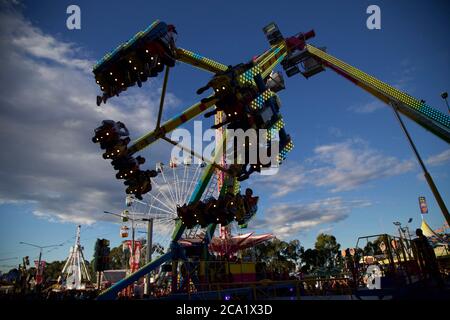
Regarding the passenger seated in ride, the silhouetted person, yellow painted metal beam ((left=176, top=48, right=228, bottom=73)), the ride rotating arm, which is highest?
yellow painted metal beam ((left=176, top=48, right=228, bottom=73))

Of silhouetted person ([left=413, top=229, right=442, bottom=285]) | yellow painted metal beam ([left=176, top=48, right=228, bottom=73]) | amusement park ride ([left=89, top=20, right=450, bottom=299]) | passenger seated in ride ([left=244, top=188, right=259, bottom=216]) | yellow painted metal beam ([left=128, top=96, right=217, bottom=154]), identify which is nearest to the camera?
silhouetted person ([left=413, top=229, right=442, bottom=285])

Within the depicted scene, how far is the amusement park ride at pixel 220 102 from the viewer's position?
44.1 feet

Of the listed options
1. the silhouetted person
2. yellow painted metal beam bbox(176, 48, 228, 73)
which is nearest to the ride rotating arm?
the silhouetted person

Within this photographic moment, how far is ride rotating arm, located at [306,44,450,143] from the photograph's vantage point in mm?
14146

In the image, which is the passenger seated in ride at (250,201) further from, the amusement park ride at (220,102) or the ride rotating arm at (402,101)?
the ride rotating arm at (402,101)

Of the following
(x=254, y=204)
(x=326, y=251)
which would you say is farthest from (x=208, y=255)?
(x=326, y=251)

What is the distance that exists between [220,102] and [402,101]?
10.3m

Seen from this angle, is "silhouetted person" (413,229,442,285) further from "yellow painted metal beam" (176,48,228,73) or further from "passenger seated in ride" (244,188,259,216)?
"yellow painted metal beam" (176,48,228,73)

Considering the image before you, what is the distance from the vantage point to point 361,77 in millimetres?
18172

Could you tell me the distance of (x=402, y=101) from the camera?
51.5 ft

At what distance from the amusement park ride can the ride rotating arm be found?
0.04 meters

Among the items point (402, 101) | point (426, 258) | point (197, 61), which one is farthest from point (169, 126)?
point (426, 258)
